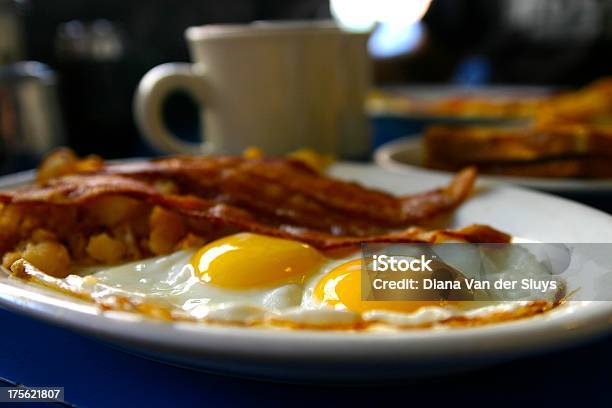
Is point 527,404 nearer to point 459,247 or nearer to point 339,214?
point 459,247

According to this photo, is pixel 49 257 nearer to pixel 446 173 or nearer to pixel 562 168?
pixel 446 173

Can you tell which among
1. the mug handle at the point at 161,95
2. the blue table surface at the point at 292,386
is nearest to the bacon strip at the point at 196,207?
the blue table surface at the point at 292,386

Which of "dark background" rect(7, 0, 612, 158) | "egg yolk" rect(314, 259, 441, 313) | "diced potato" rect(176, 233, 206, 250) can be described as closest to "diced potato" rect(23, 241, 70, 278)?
"diced potato" rect(176, 233, 206, 250)

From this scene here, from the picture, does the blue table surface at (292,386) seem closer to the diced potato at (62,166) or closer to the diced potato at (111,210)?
the diced potato at (111,210)

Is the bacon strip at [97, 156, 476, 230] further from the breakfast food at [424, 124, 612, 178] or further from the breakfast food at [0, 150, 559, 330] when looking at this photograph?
the breakfast food at [424, 124, 612, 178]

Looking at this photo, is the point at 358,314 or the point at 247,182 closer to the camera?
the point at 358,314

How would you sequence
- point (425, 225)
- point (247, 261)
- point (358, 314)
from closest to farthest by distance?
point (358, 314) → point (247, 261) → point (425, 225)

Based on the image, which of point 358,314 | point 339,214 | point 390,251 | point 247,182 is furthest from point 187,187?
point 358,314
